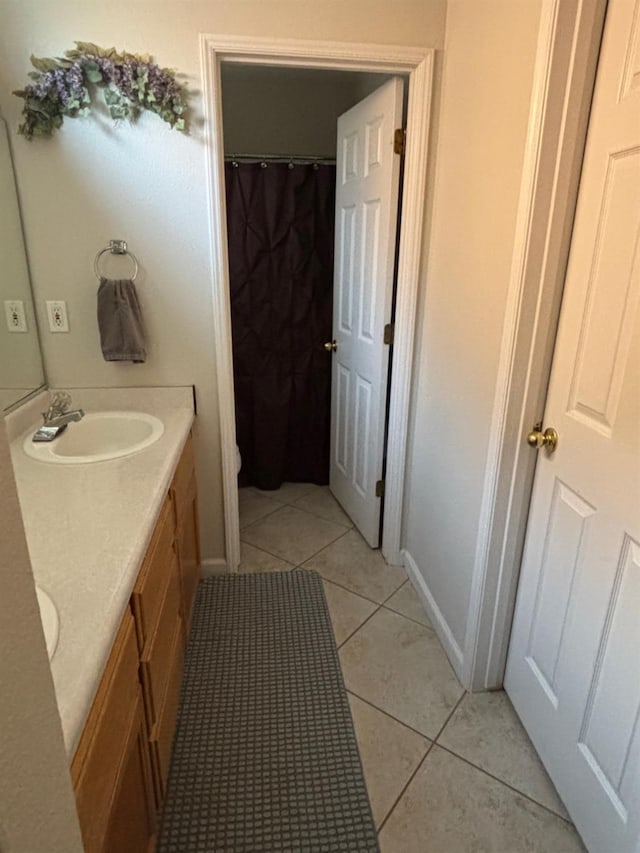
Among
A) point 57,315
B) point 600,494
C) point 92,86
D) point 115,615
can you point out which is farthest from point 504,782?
point 92,86

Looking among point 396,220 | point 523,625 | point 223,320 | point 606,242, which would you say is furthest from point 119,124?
point 523,625

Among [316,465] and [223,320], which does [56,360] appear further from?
[316,465]

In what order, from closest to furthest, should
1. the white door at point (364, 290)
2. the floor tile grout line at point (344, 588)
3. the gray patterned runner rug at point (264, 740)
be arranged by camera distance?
the gray patterned runner rug at point (264, 740) → the white door at point (364, 290) → the floor tile grout line at point (344, 588)

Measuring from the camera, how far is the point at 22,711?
0.42 meters

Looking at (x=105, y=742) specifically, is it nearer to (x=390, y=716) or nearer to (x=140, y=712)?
(x=140, y=712)

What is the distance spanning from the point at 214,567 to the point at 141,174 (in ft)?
5.25

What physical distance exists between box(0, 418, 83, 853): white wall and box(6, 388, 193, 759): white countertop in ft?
0.71

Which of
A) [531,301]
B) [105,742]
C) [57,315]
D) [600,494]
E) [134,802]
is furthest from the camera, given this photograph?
[57,315]

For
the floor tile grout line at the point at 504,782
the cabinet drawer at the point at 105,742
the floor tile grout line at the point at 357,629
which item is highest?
the cabinet drawer at the point at 105,742

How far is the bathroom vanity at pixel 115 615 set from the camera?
29.6 inches

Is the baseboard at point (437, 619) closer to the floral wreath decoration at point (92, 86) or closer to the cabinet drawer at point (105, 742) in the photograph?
the cabinet drawer at point (105, 742)

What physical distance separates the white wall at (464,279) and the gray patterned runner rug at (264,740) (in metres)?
0.51

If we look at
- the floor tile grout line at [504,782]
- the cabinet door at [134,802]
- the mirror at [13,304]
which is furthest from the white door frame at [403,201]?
the cabinet door at [134,802]

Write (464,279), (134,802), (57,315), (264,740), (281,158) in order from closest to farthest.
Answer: (134,802), (264,740), (464,279), (57,315), (281,158)
